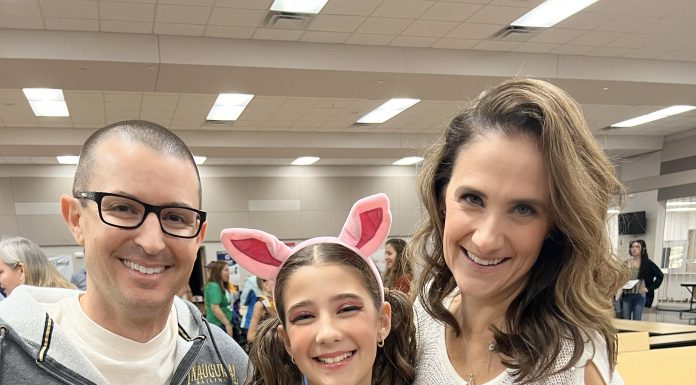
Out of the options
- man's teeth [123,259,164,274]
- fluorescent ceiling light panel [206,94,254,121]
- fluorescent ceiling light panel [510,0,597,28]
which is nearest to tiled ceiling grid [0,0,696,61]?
fluorescent ceiling light panel [510,0,597,28]

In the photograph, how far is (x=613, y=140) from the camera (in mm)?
13648

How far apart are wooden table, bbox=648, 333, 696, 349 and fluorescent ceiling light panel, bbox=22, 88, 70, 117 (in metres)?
8.19

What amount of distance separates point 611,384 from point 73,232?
1.38 m

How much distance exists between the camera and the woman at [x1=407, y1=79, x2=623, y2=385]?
1.25 metres

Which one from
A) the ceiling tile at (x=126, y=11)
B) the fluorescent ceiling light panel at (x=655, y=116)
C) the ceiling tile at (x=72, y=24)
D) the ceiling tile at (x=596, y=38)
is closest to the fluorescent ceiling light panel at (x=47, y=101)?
the ceiling tile at (x=72, y=24)

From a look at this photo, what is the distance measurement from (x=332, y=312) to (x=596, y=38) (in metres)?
6.66

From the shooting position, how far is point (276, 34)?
6461mm

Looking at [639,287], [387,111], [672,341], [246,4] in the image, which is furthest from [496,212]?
[639,287]

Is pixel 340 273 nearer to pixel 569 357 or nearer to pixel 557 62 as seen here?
pixel 569 357

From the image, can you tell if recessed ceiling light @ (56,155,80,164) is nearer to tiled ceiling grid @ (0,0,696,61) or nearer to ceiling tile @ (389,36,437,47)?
tiled ceiling grid @ (0,0,696,61)

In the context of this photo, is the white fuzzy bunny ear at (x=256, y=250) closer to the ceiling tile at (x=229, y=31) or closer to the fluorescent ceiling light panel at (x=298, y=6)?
the fluorescent ceiling light panel at (x=298, y=6)

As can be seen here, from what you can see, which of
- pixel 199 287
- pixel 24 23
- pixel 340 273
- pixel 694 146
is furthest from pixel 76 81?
pixel 694 146

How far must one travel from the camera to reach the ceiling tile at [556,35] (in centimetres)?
657

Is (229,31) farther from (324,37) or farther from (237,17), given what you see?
(324,37)
